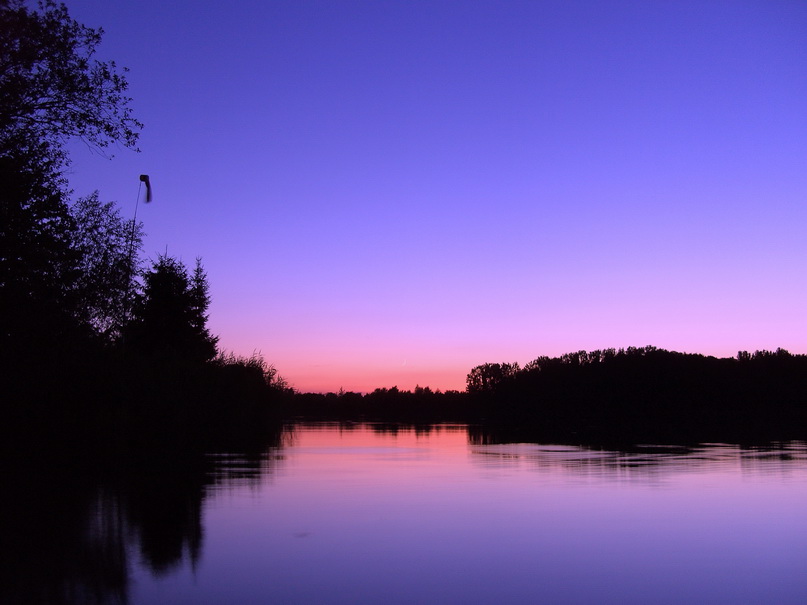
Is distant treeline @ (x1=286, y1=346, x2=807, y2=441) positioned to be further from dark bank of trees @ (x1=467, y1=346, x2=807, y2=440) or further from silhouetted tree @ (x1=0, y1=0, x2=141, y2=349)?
silhouetted tree @ (x1=0, y1=0, x2=141, y2=349)

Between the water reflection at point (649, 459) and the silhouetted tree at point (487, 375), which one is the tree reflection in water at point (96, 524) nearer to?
the water reflection at point (649, 459)

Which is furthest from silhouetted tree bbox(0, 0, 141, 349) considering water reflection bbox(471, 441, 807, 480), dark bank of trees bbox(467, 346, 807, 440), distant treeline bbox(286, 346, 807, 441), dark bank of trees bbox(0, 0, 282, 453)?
dark bank of trees bbox(467, 346, 807, 440)

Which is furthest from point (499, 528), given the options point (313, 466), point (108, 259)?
point (108, 259)

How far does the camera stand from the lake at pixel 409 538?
7777 millimetres

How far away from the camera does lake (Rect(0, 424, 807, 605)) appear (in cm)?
778

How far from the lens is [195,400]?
2941 centimetres

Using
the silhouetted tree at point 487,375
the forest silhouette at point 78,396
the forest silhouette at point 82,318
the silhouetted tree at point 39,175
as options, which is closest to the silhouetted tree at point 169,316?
the forest silhouette at point 82,318

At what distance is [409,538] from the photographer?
10516mm

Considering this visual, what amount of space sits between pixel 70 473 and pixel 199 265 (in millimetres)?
35620

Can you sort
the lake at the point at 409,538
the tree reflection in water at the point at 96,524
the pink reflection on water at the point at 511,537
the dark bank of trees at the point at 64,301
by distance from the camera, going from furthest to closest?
the dark bank of trees at the point at 64,301 → the pink reflection on water at the point at 511,537 → the lake at the point at 409,538 → the tree reflection in water at the point at 96,524

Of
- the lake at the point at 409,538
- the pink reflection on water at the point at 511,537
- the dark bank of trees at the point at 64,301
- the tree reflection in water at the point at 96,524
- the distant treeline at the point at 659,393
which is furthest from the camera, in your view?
the distant treeline at the point at 659,393

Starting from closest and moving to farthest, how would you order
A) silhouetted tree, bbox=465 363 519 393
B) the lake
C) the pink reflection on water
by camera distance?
the lake, the pink reflection on water, silhouetted tree, bbox=465 363 519 393

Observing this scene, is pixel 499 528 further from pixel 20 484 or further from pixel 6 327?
pixel 6 327

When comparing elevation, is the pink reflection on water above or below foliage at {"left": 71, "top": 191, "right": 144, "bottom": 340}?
below
